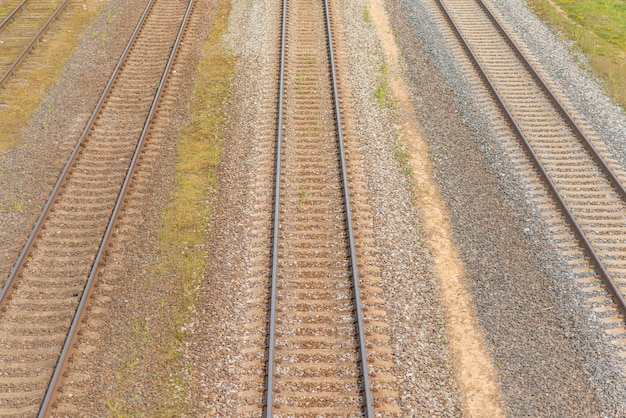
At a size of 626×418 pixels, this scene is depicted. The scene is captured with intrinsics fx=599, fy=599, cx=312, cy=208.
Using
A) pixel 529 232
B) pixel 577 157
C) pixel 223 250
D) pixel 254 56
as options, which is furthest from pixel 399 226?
pixel 254 56

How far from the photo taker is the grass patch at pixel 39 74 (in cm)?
1597

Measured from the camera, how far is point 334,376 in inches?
376

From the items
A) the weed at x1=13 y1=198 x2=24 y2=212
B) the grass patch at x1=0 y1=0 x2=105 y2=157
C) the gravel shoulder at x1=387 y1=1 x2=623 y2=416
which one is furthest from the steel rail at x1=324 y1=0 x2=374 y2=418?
the grass patch at x1=0 y1=0 x2=105 y2=157

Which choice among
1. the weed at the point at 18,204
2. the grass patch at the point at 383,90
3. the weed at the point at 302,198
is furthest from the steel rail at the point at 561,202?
the weed at the point at 18,204

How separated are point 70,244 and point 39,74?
8674mm

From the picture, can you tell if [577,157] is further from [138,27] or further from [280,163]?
[138,27]

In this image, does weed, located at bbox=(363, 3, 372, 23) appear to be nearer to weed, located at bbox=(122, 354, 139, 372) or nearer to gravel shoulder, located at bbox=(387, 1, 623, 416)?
gravel shoulder, located at bbox=(387, 1, 623, 416)

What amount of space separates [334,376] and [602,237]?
677 cm

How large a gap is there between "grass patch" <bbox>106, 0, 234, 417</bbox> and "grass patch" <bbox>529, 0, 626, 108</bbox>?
11.7 metres

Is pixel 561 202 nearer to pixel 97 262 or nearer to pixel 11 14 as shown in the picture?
pixel 97 262

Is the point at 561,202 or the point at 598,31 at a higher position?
the point at 598,31

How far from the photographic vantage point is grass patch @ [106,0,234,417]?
941 cm

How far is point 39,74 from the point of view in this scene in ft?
60.1

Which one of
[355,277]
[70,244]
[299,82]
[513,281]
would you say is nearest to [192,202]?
[70,244]
